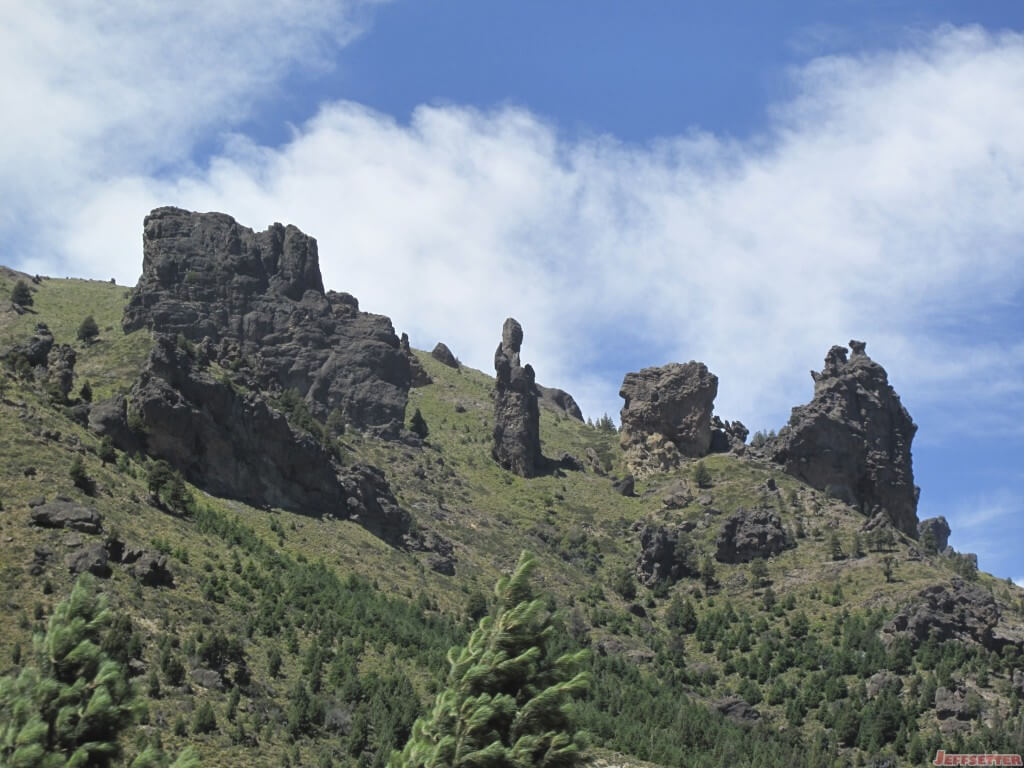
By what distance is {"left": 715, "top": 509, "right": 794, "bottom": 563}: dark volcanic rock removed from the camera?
459 feet

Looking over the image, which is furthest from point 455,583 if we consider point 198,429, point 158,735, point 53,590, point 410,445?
point 158,735

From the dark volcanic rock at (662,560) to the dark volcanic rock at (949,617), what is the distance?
29465mm

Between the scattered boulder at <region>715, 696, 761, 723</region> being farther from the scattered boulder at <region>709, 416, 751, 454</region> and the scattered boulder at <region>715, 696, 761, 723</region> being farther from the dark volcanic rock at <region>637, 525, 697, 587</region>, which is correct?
the scattered boulder at <region>709, 416, 751, 454</region>

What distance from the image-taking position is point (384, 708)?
77000mm

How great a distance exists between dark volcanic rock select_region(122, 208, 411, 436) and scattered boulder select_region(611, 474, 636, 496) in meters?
32.0

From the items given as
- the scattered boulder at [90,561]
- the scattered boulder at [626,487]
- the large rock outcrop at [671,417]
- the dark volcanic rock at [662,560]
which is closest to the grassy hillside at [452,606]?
the scattered boulder at [90,561]

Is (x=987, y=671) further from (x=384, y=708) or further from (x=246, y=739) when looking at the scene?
(x=246, y=739)

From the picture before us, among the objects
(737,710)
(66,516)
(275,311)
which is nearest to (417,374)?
(275,311)

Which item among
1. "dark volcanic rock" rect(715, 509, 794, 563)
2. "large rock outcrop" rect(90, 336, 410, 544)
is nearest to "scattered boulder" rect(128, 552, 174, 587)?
"large rock outcrop" rect(90, 336, 410, 544)

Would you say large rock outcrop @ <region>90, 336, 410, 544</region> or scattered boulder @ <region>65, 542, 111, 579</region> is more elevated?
large rock outcrop @ <region>90, 336, 410, 544</region>

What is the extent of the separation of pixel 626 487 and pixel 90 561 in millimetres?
99647

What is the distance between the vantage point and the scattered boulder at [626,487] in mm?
167375

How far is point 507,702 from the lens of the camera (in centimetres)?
2427

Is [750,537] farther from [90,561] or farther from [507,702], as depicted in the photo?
[507,702]
